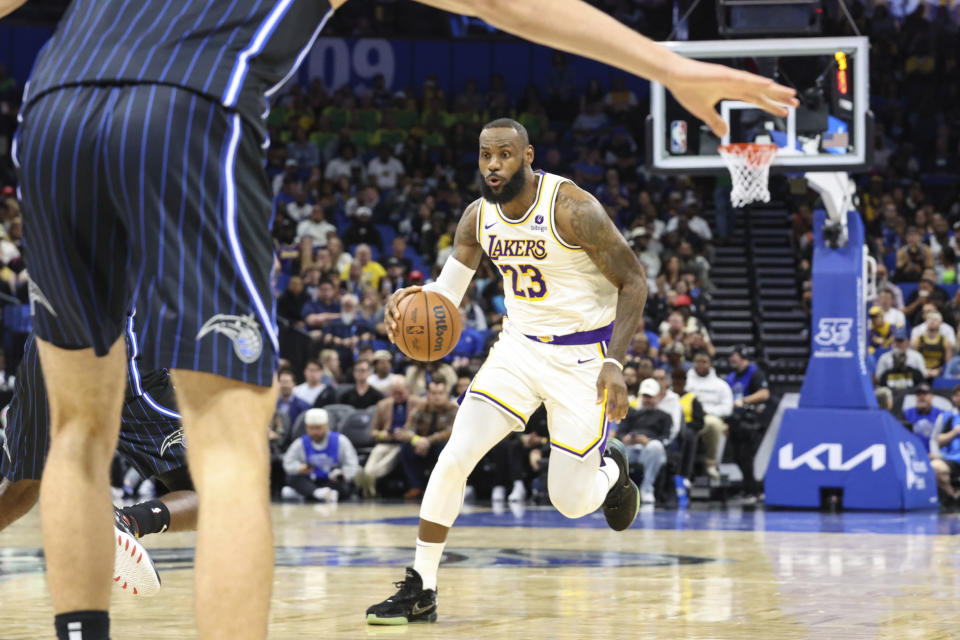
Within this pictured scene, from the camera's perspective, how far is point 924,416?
14.3 meters

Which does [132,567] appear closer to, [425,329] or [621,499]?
[425,329]

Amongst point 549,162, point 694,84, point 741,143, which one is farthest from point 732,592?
point 549,162

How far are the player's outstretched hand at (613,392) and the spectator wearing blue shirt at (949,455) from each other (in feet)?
29.7

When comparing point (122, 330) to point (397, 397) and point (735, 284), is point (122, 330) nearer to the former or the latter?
point (397, 397)

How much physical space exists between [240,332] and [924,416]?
42.2 feet

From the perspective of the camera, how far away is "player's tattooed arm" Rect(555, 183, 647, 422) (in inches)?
237

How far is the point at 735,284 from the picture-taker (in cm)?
1975

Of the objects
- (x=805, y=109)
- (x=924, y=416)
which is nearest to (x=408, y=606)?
(x=805, y=109)

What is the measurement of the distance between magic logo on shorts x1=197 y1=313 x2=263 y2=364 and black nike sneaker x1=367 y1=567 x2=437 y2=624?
2872 mm

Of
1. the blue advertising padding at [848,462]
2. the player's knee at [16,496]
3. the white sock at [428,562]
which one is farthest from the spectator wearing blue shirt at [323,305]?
the player's knee at [16,496]

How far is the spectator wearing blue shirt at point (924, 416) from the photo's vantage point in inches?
558

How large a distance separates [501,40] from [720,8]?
1384 cm

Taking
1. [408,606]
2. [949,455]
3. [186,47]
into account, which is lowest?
[949,455]

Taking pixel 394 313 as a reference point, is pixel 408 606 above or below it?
below
